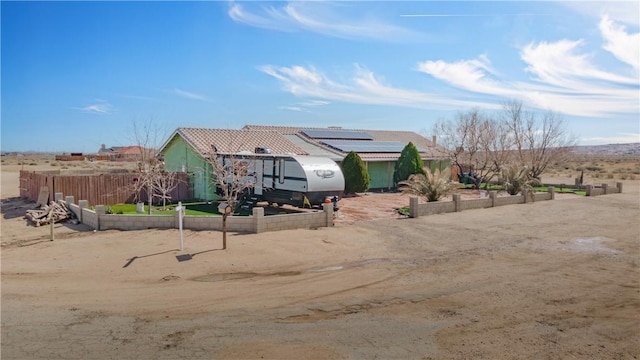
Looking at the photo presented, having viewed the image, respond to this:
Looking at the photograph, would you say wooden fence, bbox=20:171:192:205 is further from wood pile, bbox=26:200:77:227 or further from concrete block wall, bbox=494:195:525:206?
concrete block wall, bbox=494:195:525:206

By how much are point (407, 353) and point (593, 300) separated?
190 inches

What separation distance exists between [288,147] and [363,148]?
585cm

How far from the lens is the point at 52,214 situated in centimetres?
1623

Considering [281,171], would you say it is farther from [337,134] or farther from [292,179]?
[337,134]

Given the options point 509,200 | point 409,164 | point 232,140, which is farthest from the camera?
point 409,164

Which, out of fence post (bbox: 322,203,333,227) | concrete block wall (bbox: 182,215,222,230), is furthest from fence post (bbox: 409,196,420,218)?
concrete block wall (bbox: 182,215,222,230)

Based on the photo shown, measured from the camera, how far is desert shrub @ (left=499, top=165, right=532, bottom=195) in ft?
86.9

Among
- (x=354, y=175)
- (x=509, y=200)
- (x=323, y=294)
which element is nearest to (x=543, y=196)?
(x=509, y=200)

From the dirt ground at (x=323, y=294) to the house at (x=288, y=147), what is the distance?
843 centimetres

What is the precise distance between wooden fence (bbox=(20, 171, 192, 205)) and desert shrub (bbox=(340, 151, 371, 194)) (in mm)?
9455

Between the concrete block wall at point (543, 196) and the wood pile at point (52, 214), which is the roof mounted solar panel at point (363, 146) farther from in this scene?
the wood pile at point (52, 214)

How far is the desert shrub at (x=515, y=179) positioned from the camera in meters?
26.5

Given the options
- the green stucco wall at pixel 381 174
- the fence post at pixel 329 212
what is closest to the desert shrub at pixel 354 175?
the green stucco wall at pixel 381 174

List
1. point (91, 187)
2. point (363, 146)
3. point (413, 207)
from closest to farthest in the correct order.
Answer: point (413, 207) < point (91, 187) < point (363, 146)
